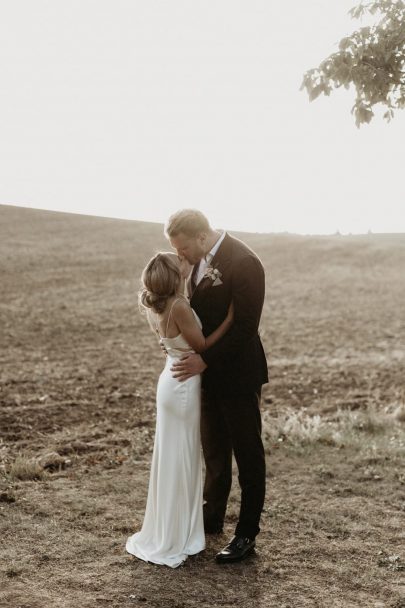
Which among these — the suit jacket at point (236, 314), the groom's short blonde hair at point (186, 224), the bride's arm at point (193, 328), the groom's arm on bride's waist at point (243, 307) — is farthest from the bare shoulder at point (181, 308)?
the groom's short blonde hair at point (186, 224)

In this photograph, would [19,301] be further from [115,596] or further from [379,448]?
[115,596]

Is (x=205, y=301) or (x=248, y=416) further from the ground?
(x=205, y=301)

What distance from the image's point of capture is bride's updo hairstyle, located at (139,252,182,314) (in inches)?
188

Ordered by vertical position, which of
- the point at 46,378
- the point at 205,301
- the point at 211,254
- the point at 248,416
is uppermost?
the point at 211,254

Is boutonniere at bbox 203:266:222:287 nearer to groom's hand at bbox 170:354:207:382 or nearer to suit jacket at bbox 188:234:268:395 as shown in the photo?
suit jacket at bbox 188:234:268:395

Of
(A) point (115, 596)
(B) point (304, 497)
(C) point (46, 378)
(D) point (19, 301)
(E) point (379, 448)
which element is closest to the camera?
(A) point (115, 596)

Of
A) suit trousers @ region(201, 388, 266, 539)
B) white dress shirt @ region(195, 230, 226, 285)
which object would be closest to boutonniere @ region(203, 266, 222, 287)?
white dress shirt @ region(195, 230, 226, 285)

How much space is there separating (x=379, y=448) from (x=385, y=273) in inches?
1139

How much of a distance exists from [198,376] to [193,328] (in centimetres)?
47

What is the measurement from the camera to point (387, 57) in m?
5.18

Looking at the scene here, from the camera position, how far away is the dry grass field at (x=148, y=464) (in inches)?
183

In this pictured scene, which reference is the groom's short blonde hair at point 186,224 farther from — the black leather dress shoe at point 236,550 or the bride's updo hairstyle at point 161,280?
the black leather dress shoe at point 236,550

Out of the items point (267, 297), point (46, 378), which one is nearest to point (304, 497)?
point (46, 378)

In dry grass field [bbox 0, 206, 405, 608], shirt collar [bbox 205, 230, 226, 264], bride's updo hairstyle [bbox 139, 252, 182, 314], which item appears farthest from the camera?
shirt collar [bbox 205, 230, 226, 264]
